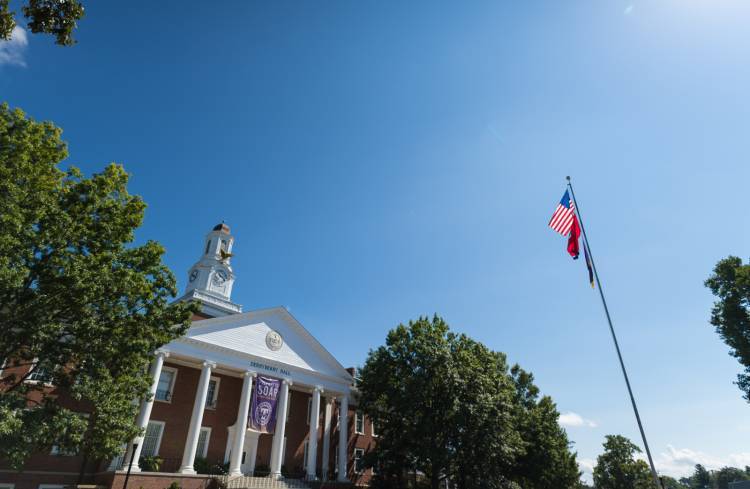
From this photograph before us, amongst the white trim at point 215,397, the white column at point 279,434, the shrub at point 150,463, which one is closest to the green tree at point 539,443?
the white column at point 279,434

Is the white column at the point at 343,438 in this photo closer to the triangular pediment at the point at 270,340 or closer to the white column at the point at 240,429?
the triangular pediment at the point at 270,340

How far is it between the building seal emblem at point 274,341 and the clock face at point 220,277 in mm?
11226

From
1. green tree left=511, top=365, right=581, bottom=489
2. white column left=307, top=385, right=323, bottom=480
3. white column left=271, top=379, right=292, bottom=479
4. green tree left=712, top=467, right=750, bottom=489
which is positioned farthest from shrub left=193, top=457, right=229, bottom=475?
green tree left=712, top=467, right=750, bottom=489

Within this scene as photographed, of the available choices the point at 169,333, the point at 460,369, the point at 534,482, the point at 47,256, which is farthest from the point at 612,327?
the point at 534,482

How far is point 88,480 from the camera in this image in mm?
23703

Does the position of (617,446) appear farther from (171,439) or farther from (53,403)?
(53,403)

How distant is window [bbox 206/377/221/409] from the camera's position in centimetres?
3058

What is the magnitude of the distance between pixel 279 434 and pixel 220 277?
56.5 ft

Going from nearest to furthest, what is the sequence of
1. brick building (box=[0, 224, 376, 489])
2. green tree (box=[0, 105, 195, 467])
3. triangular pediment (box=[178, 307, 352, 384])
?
1. green tree (box=[0, 105, 195, 467])
2. brick building (box=[0, 224, 376, 489])
3. triangular pediment (box=[178, 307, 352, 384])

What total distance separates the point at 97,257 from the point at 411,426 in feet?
71.6

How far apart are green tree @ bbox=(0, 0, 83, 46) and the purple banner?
2474cm

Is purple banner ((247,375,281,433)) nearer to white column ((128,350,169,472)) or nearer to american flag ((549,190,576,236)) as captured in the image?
white column ((128,350,169,472))

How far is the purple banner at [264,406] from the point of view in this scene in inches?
1098

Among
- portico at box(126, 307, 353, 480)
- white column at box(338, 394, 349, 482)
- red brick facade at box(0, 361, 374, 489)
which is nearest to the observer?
red brick facade at box(0, 361, 374, 489)
